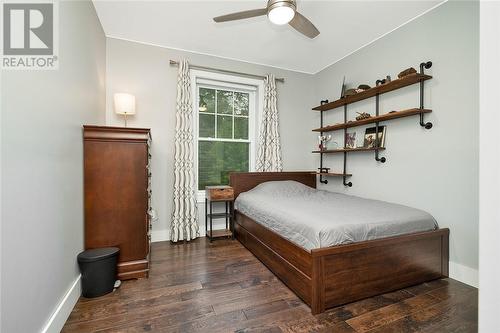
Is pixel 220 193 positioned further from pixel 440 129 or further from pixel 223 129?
pixel 440 129

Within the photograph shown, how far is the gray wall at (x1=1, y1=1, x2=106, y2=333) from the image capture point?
1004mm

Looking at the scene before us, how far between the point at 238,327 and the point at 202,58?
336 centimetres

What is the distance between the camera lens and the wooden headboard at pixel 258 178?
3.43m

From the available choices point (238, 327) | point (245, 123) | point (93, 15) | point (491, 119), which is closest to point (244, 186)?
point (245, 123)

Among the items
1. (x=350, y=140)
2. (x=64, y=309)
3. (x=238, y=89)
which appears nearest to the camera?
(x=64, y=309)

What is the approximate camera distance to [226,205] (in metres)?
3.44

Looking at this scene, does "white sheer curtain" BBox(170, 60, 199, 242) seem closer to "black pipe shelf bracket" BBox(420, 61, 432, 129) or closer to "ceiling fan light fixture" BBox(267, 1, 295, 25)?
"ceiling fan light fixture" BBox(267, 1, 295, 25)

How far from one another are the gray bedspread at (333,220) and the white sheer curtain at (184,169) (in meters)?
0.95

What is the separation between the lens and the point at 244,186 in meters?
3.47

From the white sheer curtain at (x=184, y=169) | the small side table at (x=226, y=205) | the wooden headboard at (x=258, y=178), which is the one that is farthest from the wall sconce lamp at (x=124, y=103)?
the wooden headboard at (x=258, y=178)

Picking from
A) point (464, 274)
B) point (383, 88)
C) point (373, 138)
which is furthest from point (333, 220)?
point (383, 88)

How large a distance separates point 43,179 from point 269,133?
2934 mm

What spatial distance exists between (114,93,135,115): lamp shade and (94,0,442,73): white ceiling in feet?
2.79
